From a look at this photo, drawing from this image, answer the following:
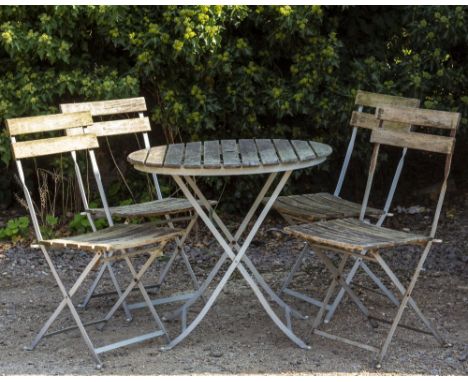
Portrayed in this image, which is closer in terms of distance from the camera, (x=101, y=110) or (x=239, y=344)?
(x=239, y=344)

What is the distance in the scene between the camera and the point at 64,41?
638cm

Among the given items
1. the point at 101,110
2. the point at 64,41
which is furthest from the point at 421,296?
the point at 64,41

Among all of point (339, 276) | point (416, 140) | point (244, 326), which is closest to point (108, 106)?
point (244, 326)

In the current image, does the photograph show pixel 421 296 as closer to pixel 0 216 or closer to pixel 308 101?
pixel 308 101

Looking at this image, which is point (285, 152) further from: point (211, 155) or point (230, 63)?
point (230, 63)

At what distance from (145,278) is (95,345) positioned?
1261mm

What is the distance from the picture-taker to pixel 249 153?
4.52 meters

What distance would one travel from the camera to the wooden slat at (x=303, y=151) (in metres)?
4.31

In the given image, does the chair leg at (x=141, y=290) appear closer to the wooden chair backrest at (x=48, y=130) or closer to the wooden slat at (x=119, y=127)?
the wooden chair backrest at (x=48, y=130)

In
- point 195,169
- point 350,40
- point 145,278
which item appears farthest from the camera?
point 350,40

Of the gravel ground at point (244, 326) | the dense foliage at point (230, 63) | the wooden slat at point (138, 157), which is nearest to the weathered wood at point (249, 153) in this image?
the wooden slat at point (138, 157)

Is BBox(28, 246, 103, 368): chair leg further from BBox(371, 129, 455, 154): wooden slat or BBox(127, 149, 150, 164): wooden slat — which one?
BBox(371, 129, 455, 154): wooden slat

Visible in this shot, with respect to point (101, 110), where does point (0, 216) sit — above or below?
below

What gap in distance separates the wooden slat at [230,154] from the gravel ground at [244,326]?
94 centimetres
